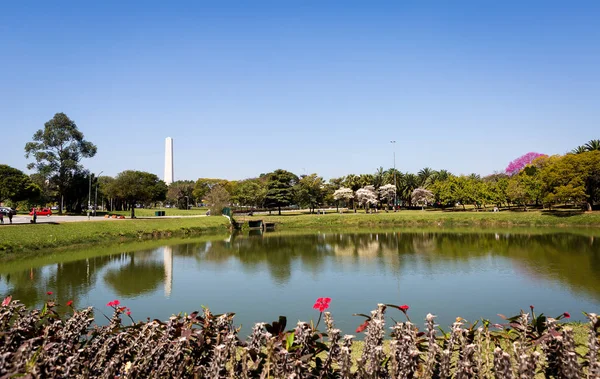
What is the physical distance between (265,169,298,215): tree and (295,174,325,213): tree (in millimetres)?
2356

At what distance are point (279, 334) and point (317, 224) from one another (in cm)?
5666

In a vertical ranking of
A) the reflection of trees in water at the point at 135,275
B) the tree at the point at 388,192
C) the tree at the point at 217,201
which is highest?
the tree at the point at 388,192

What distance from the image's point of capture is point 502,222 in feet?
184

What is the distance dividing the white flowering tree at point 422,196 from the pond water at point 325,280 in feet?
158

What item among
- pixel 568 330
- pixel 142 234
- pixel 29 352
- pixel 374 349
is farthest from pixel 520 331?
pixel 142 234

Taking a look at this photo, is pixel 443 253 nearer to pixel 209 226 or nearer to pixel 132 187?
pixel 209 226

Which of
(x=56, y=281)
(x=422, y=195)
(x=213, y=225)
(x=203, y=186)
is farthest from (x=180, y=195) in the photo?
(x=56, y=281)

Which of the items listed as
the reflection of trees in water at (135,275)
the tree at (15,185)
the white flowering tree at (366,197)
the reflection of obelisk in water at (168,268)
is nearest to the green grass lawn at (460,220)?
the white flowering tree at (366,197)

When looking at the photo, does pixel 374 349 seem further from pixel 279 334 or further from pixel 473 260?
pixel 473 260

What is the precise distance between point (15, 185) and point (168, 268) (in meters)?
47.0

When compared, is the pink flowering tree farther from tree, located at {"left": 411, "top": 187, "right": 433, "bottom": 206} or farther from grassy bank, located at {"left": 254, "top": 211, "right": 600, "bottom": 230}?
grassy bank, located at {"left": 254, "top": 211, "right": 600, "bottom": 230}

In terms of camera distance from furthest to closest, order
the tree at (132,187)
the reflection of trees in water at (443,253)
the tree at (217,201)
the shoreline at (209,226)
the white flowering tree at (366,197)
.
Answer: the white flowering tree at (366,197), the tree at (217,201), the tree at (132,187), the shoreline at (209,226), the reflection of trees in water at (443,253)

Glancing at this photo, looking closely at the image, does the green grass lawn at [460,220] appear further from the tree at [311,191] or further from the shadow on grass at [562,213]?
the tree at [311,191]

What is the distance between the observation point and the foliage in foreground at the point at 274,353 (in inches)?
152
